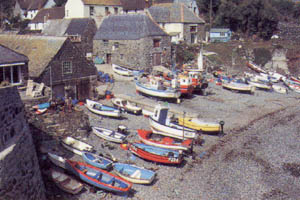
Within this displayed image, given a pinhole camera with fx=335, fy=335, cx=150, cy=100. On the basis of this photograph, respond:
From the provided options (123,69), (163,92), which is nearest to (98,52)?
(123,69)

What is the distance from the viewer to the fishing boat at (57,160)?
670 inches

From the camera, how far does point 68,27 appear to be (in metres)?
46.0

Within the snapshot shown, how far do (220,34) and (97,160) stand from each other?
46.9 metres

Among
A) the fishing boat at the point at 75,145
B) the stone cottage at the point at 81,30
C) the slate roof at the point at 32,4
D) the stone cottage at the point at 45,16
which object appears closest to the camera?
the fishing boat at the point at 75,145

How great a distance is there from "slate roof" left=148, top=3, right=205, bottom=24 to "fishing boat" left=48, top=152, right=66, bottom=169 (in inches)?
1553

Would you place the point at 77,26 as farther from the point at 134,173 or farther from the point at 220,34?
the point at 134,173

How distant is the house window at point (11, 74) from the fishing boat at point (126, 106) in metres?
8.19

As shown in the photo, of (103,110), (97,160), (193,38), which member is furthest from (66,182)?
(193,38)

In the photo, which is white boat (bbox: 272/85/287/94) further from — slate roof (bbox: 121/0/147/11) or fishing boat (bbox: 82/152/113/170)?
slate roof (bbox: 121/0/147/11)

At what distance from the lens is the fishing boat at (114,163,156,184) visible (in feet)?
56.3

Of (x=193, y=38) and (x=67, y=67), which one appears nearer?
(x=67, y=67)

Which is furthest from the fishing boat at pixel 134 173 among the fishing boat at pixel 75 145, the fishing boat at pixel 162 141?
the fishing boat at pixel 162 141

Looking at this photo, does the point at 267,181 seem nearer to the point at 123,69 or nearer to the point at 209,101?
the point at 209,101

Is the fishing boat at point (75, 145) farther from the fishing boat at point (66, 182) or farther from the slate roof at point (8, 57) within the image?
the slate roof at point (8, 57)
